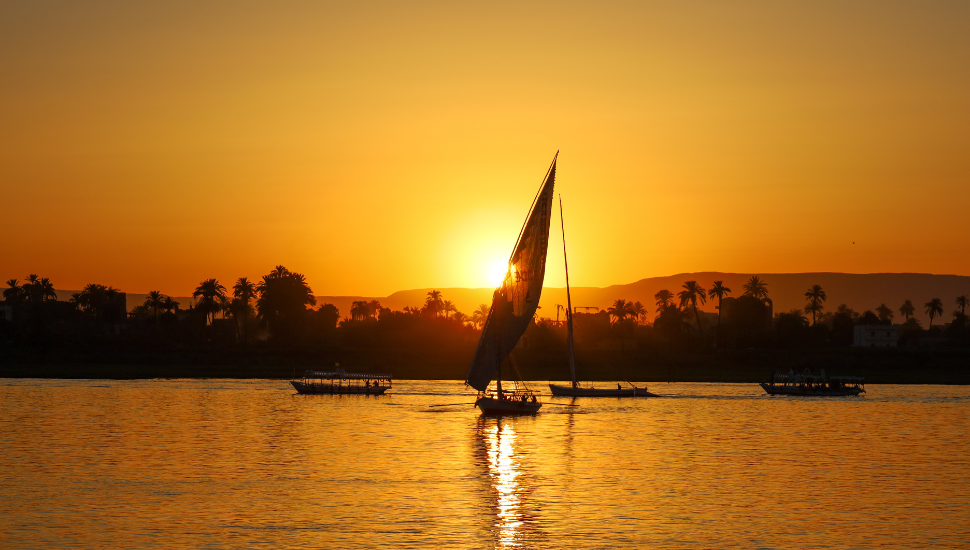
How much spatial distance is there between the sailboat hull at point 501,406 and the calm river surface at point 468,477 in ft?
3.94

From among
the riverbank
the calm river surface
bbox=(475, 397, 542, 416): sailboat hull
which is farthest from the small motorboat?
the riverbank

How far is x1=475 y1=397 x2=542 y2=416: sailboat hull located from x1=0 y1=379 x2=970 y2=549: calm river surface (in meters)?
1.20

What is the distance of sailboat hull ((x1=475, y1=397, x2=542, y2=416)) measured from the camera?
87169 mm

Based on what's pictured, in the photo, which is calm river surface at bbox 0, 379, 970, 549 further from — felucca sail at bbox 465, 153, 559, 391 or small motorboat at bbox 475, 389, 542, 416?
felucca sail at bbox 465, 153, 559, 391

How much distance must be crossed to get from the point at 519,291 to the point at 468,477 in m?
32.3

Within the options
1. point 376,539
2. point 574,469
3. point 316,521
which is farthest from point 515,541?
point 574,469

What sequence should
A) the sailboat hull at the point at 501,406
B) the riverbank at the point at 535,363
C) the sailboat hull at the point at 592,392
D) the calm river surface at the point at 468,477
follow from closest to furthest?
the calm river surface at the point at 468,477, the sailboat hull at the point at 501,406, the sailboat hull at the point at 592,392, the riverbank at the point at 535,363

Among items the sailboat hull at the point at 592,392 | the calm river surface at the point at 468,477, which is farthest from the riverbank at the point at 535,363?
the calm river surface at the point at 468,477

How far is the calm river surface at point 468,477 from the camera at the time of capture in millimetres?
37344

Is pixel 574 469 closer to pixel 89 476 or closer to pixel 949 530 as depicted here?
pixel 949 530

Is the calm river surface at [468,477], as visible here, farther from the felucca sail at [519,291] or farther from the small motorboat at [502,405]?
the felucca sail at [519,291]

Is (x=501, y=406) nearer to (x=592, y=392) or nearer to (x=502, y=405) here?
(x=502, y=405)

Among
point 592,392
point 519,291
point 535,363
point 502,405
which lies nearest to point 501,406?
point 502,405

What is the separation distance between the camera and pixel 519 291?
273 feet
